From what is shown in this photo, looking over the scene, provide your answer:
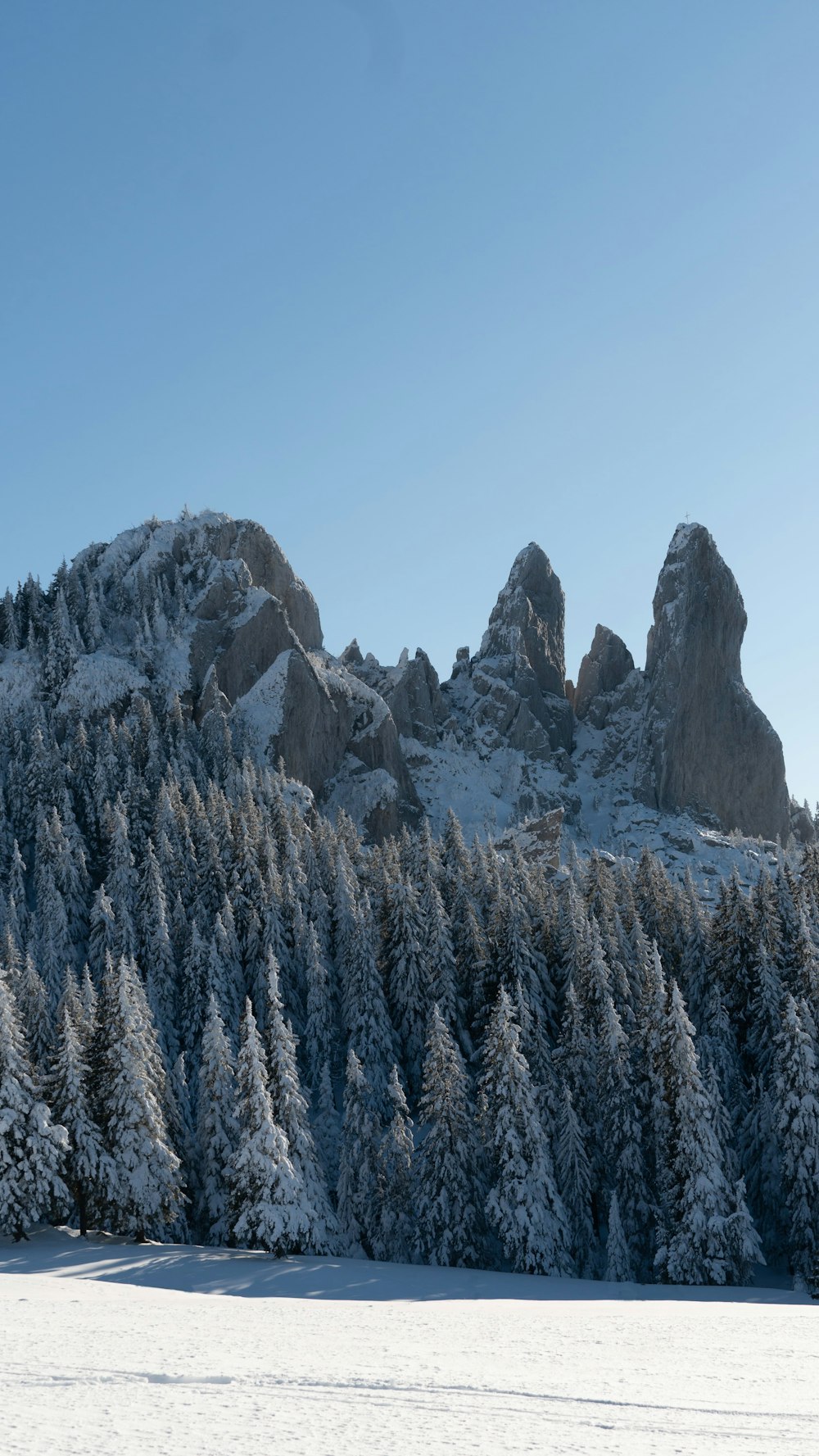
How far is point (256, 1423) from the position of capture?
14.2 metres

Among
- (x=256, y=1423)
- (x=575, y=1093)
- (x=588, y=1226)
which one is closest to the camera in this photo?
(x=256, y=1423)

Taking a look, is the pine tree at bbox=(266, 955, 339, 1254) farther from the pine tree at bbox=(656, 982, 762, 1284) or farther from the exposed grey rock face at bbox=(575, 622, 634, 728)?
the exposed grey rock face at bbox=(575, 622, 634, 728)

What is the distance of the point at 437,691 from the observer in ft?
475

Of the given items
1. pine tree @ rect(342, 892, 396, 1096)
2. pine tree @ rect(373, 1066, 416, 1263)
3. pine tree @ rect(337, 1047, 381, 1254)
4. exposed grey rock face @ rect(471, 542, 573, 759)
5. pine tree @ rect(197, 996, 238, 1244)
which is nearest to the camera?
pine tree @ rect(373, 1066, 416, 1263)

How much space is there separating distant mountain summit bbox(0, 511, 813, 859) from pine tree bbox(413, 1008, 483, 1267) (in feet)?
202

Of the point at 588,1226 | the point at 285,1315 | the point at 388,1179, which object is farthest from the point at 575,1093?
the point at 285,1315

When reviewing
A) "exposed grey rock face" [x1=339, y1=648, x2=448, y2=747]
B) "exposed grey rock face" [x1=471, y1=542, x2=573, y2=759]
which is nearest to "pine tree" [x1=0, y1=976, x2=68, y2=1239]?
"exposed grey rock face" [x1=339, y1=648, x2=448, y2=747]

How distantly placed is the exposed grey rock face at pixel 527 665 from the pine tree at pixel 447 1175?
101m

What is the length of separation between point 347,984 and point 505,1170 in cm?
1974

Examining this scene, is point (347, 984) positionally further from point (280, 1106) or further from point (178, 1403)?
point (178, 1403)

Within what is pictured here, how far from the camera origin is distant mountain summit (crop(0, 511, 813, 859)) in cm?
11012

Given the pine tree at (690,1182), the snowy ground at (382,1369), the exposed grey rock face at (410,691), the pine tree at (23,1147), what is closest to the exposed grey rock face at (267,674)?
the exposed grey rock face at (410,691)

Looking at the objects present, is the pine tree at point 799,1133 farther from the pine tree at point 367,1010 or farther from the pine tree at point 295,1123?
the pine tree at point 367,1010

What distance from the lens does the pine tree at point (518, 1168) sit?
40.2 m
